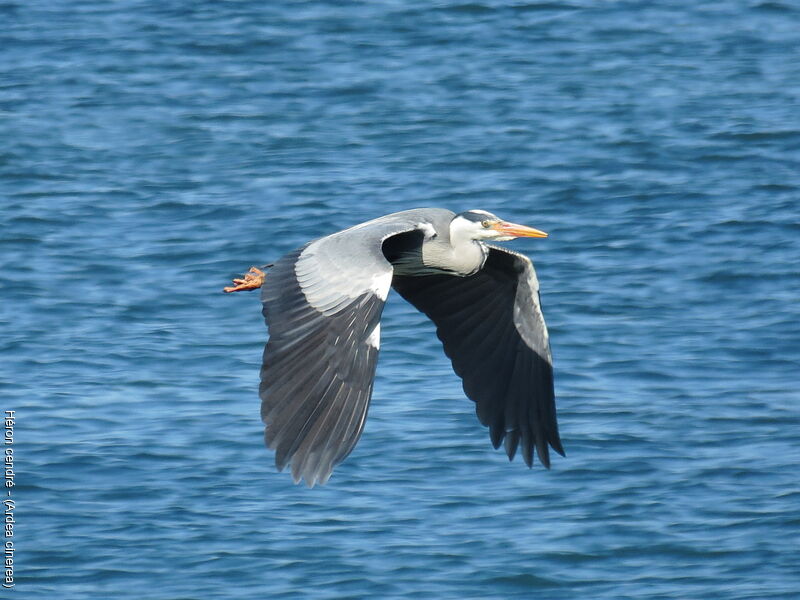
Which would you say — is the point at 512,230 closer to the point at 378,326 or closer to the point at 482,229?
the point at 482,229

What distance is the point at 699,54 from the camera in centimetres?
1695

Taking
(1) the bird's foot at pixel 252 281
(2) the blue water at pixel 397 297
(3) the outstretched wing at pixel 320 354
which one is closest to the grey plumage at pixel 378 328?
(3) the outstretched wing at pixel 320 354

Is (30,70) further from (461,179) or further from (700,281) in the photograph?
(700,281)

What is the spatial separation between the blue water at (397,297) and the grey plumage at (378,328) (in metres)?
1.07

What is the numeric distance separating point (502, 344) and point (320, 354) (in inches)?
75.9

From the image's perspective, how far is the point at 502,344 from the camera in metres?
7.86

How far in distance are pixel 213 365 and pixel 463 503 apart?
240cm

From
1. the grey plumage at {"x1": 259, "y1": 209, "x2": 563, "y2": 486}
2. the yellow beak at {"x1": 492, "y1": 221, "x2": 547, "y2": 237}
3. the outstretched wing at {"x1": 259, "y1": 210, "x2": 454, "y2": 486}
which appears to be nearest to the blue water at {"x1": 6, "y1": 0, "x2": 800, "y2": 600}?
the grey plumage at {"x1": 259, "y1": 209, "x2": 563, "y2": 486}

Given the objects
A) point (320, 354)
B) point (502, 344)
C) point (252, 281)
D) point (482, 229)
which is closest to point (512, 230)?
point (482, 229)

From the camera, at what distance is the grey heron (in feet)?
19.6

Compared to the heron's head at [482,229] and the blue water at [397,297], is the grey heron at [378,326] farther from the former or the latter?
the blue water at [397,297]

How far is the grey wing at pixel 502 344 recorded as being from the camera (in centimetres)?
778

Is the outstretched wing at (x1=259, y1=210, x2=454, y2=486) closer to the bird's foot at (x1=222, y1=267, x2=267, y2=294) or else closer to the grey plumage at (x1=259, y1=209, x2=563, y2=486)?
the grey plumage at (x1=259, y1=209, x2=563, y2=486)

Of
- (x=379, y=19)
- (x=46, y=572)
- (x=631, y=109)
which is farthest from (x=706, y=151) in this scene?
(x=46, y=572)
